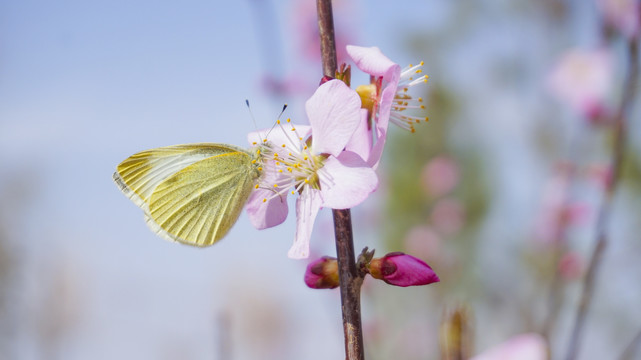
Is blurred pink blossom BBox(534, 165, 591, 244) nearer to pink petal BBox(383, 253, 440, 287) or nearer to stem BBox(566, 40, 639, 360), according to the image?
stem BBox(566, 40, 639, 360)

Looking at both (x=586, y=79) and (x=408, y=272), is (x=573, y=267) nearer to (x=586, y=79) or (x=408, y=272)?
(x=586, y=79)

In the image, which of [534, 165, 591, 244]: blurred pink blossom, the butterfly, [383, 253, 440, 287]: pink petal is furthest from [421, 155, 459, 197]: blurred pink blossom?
[383, 253, 440, 287]: pink petal

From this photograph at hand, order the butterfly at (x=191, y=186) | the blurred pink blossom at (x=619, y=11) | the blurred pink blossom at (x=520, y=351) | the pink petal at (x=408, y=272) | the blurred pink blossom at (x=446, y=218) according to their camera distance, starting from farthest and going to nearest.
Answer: the blurred pink blossom at (x=446, y=218) < the blurred pink blossom at (x=619, y=11) < the butterfly at (x=191, y=186) < the pink petal at (x=408, y=272) < the blurred pink blossom at (x=520, y=351)

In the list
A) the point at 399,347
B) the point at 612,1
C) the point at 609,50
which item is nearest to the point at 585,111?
the point at 609,50

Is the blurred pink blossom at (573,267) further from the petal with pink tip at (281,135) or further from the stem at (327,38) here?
the stem at (327,38)

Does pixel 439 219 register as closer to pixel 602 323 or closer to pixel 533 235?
pixel 602 323

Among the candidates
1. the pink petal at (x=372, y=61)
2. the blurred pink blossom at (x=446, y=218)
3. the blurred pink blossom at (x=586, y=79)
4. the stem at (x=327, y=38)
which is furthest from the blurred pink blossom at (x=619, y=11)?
the blurred pink blossom at (x=446, y=218)
